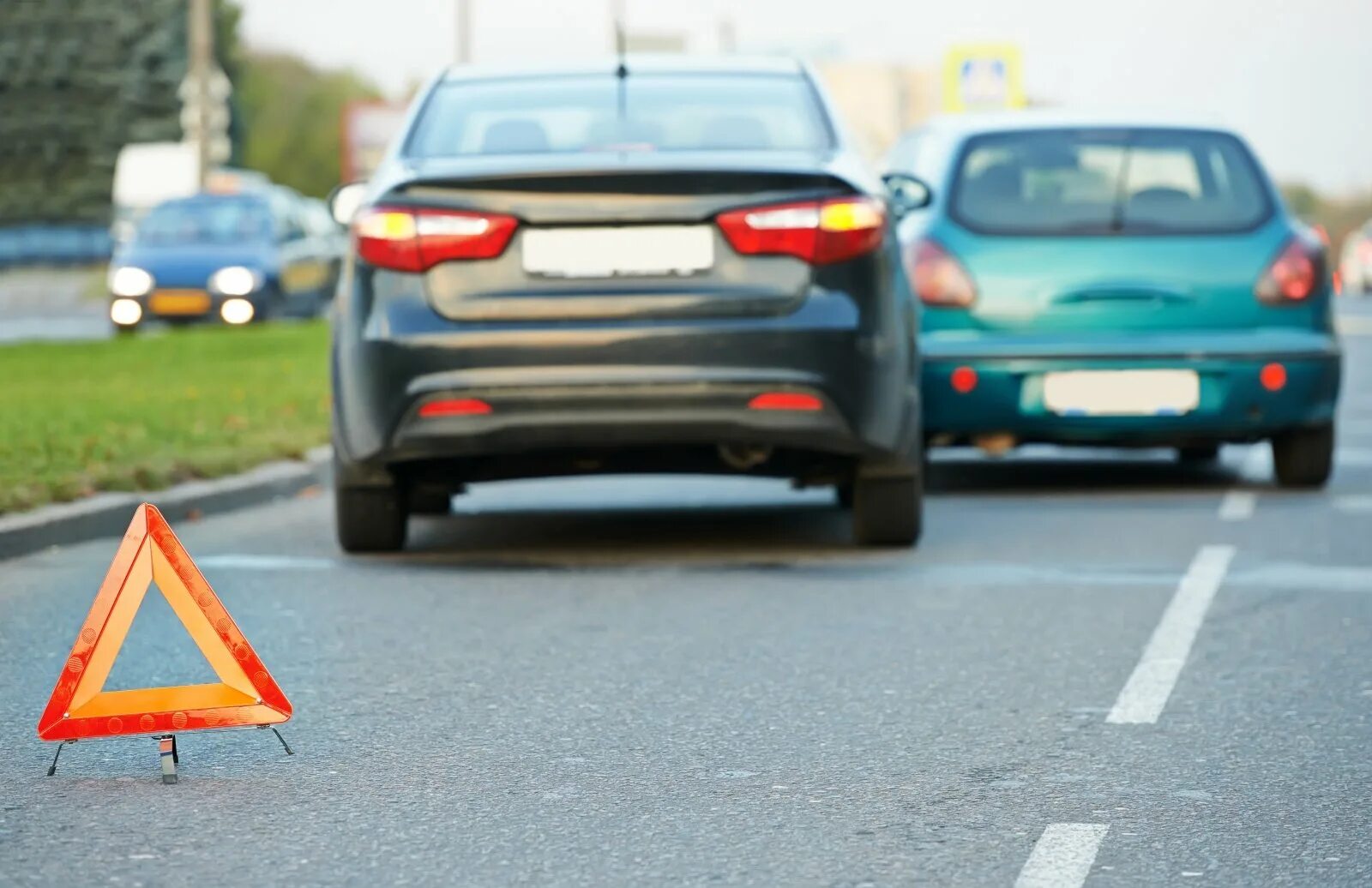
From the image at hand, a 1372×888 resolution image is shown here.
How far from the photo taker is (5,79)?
7819 centimetres

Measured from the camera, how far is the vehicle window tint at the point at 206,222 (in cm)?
2898

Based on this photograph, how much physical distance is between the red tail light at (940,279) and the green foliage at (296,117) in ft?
308

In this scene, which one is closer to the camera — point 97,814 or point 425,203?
point 97,814

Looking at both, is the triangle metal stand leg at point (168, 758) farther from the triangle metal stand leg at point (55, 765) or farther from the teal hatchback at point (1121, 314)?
the teal hatchback at point (1121, 314)

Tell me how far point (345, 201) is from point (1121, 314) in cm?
343

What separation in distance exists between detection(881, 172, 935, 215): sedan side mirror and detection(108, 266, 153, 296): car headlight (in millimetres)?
18102

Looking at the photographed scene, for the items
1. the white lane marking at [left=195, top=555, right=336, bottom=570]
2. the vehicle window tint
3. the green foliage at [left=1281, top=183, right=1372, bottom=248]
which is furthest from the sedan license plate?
the green foliage at [left=1281, top=183, right=1372, bottom=248]

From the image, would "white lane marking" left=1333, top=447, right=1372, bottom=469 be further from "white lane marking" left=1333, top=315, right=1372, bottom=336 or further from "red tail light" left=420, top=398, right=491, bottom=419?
"white lane marking" left=1333, top=315, right=1372, bottom=336

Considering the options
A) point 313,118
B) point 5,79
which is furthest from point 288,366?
point 313,118

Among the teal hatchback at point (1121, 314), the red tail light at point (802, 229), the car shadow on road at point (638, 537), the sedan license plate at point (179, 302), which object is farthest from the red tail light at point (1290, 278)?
the sedan license plate at point (179, 302)

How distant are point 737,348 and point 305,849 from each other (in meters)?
3.87

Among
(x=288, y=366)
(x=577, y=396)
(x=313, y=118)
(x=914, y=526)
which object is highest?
(x=577, y=396)

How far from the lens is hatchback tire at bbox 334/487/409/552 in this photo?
359 inches

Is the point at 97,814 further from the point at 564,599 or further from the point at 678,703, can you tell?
the point at 564,599
